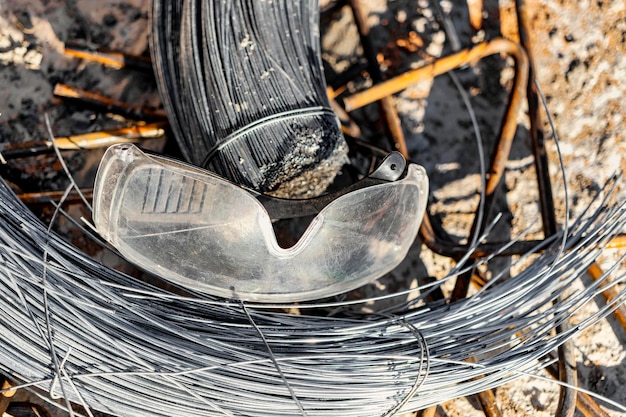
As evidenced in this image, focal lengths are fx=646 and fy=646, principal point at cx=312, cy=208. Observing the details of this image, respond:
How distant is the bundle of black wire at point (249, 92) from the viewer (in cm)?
148

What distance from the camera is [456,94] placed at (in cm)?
194

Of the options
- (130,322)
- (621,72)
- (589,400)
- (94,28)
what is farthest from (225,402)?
(621,72)

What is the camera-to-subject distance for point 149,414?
1402 mm

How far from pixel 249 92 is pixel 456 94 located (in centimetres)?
72

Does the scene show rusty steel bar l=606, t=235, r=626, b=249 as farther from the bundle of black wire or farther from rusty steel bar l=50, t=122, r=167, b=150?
rusty steel bar l=50, t=122, r=167, b=150

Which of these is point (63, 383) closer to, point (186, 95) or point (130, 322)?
point (130, 322)

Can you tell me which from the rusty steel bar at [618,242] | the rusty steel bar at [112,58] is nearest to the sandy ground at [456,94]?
the rusty steel bar at [112,58]

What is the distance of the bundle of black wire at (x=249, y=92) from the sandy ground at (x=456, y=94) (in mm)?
216

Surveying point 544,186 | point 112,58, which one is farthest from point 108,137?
point 544,186

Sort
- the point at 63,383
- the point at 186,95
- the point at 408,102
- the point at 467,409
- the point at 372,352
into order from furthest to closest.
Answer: the point at 408,102
the point at 467,409
the point at 186,95
the point at 372,352
the point at 63,383

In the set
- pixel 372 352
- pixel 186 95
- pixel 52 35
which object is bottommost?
pixel 372 352

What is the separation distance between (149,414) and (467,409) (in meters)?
0.86

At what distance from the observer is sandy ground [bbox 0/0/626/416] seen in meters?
1.75

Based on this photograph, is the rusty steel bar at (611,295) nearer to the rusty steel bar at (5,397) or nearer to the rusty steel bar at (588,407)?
the rusty steel bar at (588,407)
